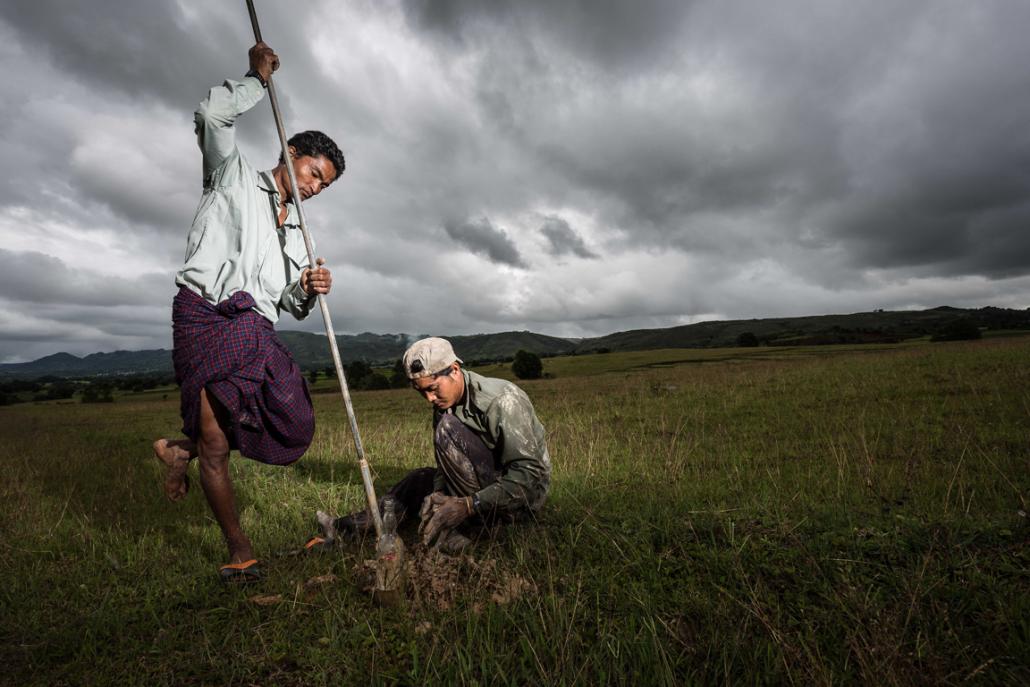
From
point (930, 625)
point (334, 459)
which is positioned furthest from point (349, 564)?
point (334, 459)

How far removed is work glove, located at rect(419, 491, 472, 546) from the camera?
3.49m

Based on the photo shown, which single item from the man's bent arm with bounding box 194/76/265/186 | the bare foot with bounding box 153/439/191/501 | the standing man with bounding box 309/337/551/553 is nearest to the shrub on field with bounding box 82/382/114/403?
the bare foot with bounding box 153/439/191/501

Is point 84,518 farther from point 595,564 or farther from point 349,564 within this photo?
point 595,564

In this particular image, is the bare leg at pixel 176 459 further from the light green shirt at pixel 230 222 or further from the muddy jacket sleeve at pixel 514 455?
the muddy jacket sleeve at pixel 514 455

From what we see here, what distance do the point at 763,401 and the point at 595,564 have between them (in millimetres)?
10012

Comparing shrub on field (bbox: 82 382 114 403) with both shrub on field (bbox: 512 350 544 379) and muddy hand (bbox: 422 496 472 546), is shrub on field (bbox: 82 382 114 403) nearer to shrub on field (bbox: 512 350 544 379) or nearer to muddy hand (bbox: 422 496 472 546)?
shrub on field (bbox: 512 350 544 379)

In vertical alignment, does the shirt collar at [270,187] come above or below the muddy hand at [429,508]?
above

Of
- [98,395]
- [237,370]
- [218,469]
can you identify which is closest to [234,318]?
[237,370]

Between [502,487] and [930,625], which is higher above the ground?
[502,487]

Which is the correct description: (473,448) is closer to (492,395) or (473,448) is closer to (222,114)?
(492,395)

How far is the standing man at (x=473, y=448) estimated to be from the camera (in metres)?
3.57

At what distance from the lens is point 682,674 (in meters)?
2.30

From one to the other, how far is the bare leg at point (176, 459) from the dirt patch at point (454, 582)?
1.55 m

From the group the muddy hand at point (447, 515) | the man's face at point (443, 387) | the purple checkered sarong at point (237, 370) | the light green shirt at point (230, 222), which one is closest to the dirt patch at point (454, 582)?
the muddy hand at point (447, 515)
